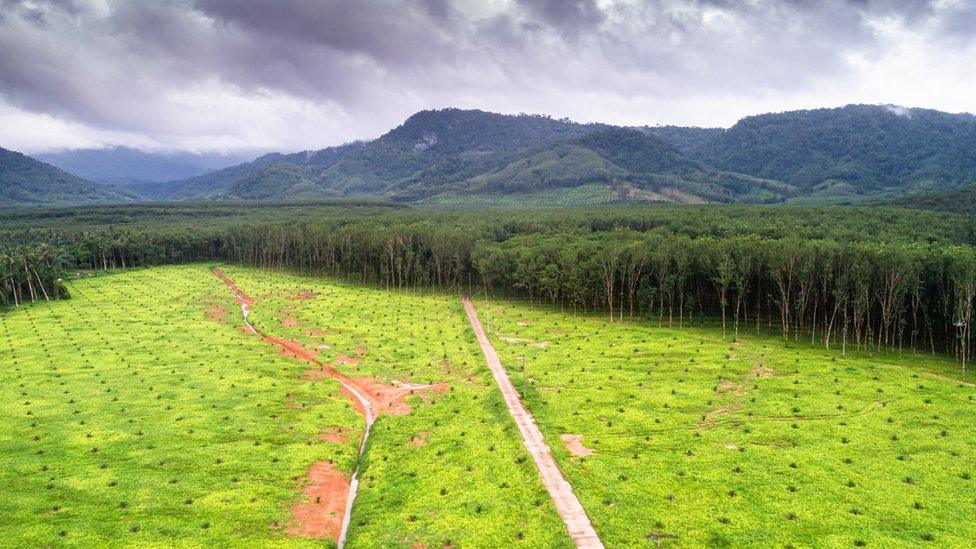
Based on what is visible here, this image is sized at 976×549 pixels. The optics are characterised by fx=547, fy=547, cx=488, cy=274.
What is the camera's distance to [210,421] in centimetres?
5650

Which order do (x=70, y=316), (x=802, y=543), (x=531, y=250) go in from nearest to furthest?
(x=802, y=543), (x=70, y=316), (x=531, y=250)

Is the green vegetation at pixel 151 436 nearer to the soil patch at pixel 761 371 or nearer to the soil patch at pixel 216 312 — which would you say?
the soil patch at pixel 216 312

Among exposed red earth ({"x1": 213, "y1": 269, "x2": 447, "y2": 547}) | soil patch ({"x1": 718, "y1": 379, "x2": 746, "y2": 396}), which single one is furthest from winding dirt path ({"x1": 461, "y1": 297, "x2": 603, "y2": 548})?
soil patch ({"x1": 718, "y1": 379, "x2": 746, "y2": 396})

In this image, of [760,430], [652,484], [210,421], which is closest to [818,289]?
[760,430]

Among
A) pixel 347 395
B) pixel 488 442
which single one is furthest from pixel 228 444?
pixel 488 442

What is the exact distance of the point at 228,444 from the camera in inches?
2024

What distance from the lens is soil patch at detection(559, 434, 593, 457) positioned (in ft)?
158

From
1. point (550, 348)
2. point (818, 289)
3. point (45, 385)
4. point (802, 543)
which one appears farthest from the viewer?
point (818, 289)

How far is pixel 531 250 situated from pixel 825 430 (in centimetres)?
9073

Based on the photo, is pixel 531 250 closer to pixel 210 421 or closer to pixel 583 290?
pixel 583 290

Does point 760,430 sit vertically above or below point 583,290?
below

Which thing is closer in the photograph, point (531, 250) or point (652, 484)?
point (652, 484)

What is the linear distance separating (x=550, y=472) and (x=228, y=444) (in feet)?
99.3

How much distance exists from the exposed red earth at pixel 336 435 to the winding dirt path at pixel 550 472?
390 inches
